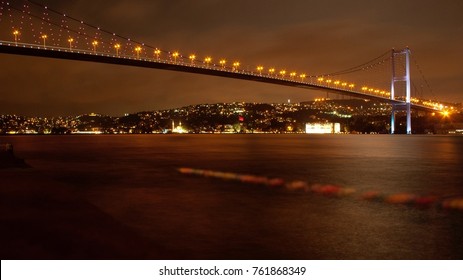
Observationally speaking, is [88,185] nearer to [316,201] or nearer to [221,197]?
[221,197]

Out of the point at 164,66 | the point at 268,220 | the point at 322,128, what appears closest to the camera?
the point at 268,220

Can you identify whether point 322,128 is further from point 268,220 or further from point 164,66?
point 268,220

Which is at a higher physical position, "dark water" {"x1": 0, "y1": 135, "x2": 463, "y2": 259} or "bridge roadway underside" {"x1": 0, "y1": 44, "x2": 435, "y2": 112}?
"bridge roadway underside" {"x1": 0, "y1": 44, "x2": 435, "y2": 112}

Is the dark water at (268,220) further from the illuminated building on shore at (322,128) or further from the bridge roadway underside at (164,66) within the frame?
the illuminated building on shore at (322,128)

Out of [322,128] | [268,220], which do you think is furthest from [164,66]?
[322,128]

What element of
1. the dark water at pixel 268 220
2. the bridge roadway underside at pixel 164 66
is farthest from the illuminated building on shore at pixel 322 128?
the dark water at pixel 268 220

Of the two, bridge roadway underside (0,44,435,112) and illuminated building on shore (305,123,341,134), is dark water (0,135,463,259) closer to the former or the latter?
bridge roadway underside (0,44,435,112)

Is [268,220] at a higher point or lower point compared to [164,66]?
lower

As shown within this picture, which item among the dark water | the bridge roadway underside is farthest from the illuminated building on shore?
the dark water
